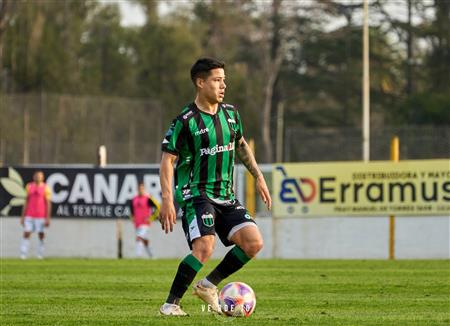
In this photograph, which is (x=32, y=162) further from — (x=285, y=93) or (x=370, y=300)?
(x=370, y=300)

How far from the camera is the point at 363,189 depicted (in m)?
28.0

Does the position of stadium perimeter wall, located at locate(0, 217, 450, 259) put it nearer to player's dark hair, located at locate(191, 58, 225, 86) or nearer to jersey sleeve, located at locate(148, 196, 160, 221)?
jersey sleeve, located at locate(148, 196, 160, 221)

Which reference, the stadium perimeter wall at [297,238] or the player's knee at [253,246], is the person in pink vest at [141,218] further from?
the player's knee at [253,246]

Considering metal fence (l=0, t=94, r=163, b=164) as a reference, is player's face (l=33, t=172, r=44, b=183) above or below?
below

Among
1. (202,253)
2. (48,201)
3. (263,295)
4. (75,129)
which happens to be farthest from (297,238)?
(75,129)

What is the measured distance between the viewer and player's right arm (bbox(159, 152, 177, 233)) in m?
10.2

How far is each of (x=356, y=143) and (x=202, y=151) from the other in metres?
28.6

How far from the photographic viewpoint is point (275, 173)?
28781 millimetres

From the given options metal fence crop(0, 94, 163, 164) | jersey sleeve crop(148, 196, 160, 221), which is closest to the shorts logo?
jersey sleeve crop(148, 196, 160, 221)

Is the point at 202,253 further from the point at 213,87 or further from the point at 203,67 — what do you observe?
the point at 203,67

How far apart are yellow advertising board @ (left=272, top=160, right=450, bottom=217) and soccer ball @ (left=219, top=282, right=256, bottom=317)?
17.4 metres

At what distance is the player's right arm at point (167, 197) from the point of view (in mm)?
10203

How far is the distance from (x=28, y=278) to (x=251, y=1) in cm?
4928

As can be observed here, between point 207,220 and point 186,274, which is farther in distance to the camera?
point 186,274
